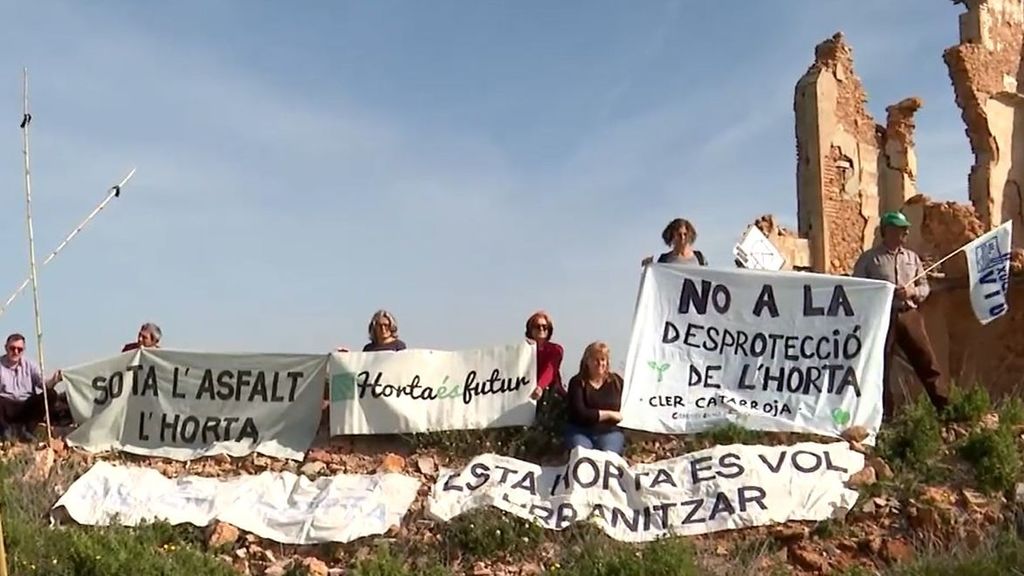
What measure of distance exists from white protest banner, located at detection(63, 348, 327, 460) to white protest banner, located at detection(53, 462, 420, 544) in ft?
1.81

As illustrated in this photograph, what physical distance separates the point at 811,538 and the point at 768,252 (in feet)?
15.8

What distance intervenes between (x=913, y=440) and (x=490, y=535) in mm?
2980

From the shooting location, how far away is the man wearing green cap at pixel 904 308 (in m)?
8.06

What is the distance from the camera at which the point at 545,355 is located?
8.41 meters

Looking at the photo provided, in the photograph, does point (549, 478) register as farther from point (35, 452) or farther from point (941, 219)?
point (941, 219)

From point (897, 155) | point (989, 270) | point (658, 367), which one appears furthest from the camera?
point (897, 155)

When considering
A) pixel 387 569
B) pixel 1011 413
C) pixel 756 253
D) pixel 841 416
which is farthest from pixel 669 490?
A: pixel 756 253

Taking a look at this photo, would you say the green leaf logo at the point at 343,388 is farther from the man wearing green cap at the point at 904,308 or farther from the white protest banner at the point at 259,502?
the man wearing green cap at the point at 904,308

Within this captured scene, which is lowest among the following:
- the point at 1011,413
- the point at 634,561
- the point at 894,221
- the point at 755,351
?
the point at 634,561

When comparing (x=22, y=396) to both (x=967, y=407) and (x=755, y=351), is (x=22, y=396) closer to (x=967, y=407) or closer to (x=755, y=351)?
(x=755, y=351)

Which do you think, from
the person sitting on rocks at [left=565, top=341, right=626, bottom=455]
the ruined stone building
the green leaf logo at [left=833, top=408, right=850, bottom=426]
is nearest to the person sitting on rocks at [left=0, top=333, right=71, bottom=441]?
the person sitting on rocks at [left=565, top=341, right=626, bottom=455]

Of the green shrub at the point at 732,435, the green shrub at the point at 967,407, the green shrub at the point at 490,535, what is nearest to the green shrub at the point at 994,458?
the green shrub at the point at 967,407

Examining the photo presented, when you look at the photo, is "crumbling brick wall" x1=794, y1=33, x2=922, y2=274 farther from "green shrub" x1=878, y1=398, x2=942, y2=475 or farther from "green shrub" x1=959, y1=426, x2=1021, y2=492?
"green shrub" x1=959, y1=426, x2=1021, y2=492

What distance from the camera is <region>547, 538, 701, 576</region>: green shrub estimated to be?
6.11 meters
